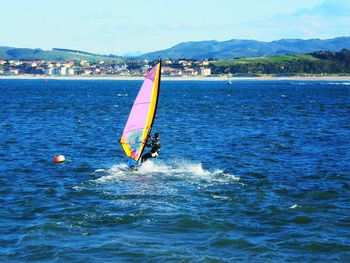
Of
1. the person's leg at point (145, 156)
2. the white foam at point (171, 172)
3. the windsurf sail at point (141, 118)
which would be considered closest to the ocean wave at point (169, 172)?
the white foam at point (171, 172)

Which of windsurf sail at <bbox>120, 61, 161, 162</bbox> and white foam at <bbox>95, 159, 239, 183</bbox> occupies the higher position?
windsurf sail at <bbox>120, 61, 161, 162</bbox>

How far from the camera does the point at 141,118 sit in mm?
28328

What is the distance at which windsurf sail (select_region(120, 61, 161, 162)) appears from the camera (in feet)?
91.5

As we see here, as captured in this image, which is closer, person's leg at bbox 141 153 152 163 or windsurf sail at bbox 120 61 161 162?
windsurf sail at bbox 120 61 161 162

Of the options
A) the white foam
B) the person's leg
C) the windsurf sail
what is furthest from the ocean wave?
the windsurf sail

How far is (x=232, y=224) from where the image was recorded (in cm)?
2038

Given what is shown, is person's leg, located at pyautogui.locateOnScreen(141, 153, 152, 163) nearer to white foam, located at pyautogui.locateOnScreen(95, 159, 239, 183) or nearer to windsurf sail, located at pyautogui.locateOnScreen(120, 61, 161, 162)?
windsurf sail, located at pyautogui.locateOnScreen(120, 61, 161, 162)

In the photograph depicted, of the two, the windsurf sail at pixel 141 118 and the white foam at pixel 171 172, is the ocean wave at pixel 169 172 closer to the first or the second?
the white foam at pixel 171 172

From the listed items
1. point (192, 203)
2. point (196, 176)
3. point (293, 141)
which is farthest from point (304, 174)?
point (293, 141)

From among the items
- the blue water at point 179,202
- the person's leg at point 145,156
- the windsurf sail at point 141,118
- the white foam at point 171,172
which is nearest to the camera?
the blue water at point 179,202

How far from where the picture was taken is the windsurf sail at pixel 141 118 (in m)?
27.9

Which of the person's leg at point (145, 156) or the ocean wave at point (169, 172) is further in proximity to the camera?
the person's leg at point (145, 156)

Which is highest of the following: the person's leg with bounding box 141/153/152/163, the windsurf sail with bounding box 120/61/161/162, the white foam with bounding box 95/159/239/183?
the windsurf sail with bounding box 120/61/161/162

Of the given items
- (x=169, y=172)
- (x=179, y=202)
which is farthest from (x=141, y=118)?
(x=179, y=202)
